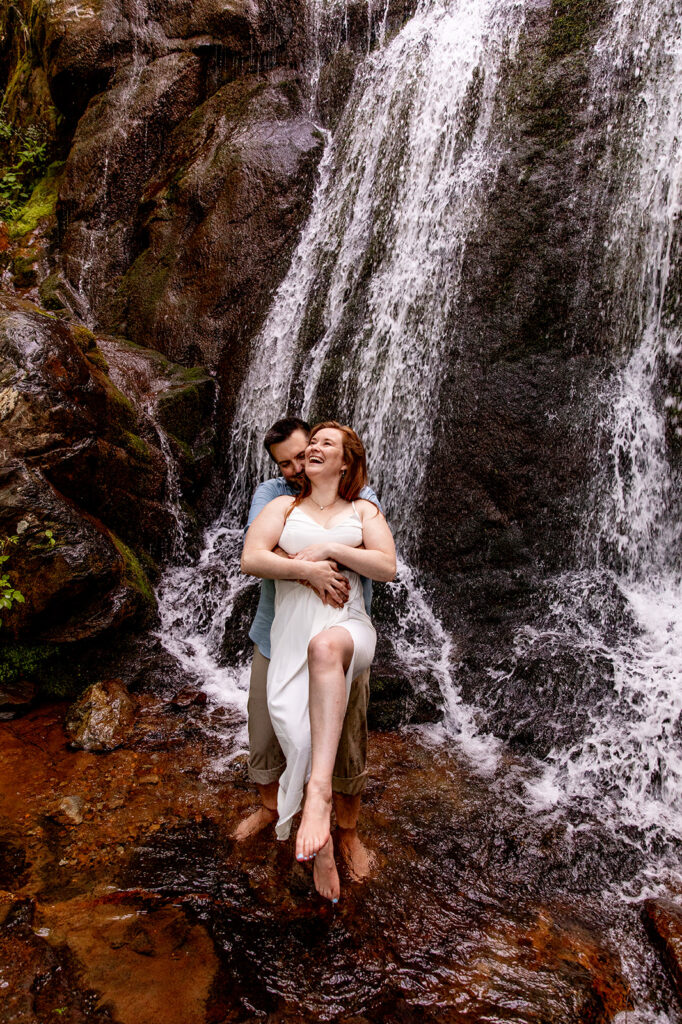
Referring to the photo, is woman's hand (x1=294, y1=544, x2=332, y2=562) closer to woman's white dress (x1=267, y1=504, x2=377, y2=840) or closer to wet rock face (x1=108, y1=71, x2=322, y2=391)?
woman's white dress (x1=267, y1=504, x2=377, y2=840)

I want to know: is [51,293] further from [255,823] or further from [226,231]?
[255,823]

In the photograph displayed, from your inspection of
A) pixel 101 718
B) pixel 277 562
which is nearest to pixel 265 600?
pixel 277 562

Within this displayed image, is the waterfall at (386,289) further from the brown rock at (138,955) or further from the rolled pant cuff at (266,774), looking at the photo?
the brown rock at (138,955)

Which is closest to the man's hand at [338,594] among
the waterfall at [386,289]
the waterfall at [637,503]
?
the waterfall at [637,503]

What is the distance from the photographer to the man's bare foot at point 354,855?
2891mm

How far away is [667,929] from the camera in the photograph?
2.72 m

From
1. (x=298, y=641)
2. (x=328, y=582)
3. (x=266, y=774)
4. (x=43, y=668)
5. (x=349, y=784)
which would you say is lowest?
(x=43, y=668)

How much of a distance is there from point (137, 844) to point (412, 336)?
4749mm

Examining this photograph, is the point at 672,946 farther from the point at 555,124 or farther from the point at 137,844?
the point at 555,124

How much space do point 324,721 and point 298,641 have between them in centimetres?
37

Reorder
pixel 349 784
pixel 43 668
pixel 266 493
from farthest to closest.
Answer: pixel 43 668
pixel 266 493
pixel 349 784

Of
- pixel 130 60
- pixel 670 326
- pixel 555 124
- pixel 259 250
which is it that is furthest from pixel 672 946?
pixel 130 60

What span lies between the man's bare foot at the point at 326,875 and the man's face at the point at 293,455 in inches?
62.1

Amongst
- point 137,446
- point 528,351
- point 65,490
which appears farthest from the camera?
point 137,446
